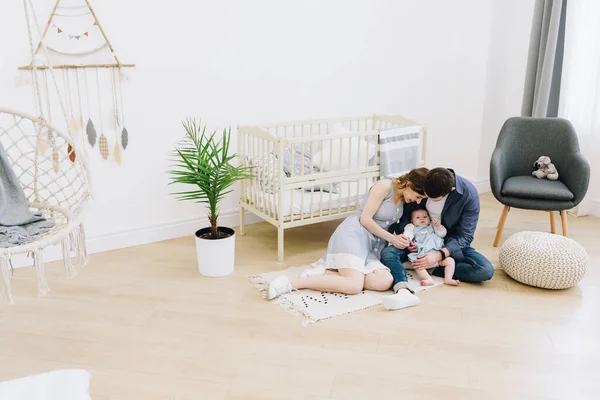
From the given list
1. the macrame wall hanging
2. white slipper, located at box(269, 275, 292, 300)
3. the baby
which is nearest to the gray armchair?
the baby

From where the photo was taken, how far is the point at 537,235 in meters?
3.18

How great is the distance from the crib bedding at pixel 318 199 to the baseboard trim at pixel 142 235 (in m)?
0.34

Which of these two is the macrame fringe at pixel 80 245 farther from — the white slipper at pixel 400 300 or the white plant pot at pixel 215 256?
the white slipper at pixel 400 300

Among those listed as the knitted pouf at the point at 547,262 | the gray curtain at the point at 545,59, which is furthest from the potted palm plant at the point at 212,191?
the gray curtain at the point at 545,59

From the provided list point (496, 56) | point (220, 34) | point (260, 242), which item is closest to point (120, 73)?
point (220, 34)

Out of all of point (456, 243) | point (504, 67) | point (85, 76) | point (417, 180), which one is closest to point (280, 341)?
point (417, 180)

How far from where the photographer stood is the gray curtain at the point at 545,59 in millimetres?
4117

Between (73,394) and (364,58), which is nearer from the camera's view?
(73,394)

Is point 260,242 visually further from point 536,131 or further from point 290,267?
point 536,131

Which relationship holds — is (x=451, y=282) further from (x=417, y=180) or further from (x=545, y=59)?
(x=545, y=59)

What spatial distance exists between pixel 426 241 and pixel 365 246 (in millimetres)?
328

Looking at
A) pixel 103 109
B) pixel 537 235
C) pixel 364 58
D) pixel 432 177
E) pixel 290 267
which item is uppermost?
pixel 364 58

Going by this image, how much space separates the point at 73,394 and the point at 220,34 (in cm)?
263

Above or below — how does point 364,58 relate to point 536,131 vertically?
above
